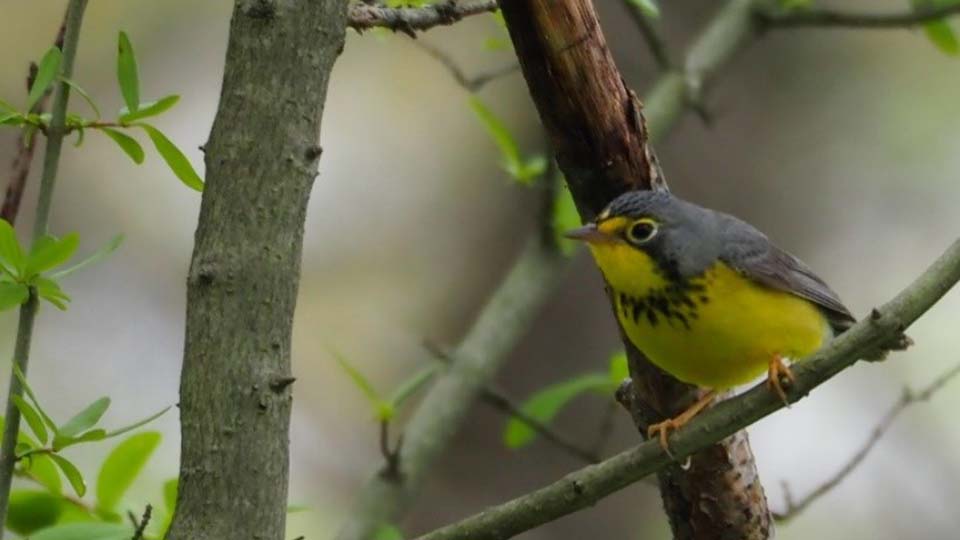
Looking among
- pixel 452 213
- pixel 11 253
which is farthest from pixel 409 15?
pixel 452 213

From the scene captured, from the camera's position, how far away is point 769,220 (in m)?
5.64

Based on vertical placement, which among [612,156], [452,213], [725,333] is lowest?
[725,333]

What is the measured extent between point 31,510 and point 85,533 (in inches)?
11.9

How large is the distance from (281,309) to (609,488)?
1.82 feet

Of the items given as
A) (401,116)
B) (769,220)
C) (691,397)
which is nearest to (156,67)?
(401,116)

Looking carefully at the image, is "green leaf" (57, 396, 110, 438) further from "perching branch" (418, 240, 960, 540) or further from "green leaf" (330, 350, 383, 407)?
"green leaf" (330, 350, 383, 407)

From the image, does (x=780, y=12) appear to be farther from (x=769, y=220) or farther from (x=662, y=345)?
(x=662, y=345)

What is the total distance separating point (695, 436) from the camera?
2.08 meters

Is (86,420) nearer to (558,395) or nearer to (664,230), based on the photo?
(664,230)

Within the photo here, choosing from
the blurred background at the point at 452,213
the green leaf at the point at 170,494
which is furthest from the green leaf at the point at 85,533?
the blurred background at the point at 452,213

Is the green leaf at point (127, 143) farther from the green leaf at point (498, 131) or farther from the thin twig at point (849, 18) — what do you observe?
the thin twig at point (849, 18)

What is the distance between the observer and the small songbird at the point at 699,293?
8.27 feet

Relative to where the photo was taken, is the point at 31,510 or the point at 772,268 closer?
the point at 31,510

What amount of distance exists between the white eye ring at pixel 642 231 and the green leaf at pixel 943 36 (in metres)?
1.21
